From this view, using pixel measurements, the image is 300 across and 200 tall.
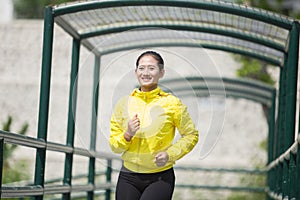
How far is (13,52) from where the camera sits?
25.9m

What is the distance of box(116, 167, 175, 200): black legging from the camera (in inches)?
240

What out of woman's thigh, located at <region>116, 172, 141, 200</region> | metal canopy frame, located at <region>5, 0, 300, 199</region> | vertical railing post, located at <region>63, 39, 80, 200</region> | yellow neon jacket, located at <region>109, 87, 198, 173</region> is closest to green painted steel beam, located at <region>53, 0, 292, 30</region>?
metal canopy frame, located at <region>5, 0, 300, 199</region>

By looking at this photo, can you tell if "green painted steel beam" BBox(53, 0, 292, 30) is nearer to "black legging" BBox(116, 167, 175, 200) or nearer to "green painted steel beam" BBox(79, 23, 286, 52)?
"green painted steel beam" BBox(79, 23, 286, 52)

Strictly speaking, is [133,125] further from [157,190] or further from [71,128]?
[71,128]

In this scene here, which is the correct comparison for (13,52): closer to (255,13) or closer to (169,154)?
(255,13)

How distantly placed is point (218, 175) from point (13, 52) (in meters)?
6.94

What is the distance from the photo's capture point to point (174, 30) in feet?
30.1

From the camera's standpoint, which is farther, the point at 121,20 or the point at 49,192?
the point at 121,20

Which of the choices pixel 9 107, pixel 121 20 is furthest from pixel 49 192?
pixel 9 107

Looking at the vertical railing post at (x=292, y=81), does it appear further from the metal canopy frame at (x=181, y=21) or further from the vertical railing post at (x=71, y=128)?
the vertical railing post at (x=71, y=128)

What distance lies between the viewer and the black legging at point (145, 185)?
20.0 feet

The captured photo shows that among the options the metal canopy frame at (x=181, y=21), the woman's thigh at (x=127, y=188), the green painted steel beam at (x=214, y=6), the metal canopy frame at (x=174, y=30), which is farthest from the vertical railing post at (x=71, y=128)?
the woman's thigh at (x=127, y=188)

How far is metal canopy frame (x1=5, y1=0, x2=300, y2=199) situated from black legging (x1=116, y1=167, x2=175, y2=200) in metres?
1.60

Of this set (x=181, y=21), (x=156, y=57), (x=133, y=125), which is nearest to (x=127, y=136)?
(x=133, y=125)
